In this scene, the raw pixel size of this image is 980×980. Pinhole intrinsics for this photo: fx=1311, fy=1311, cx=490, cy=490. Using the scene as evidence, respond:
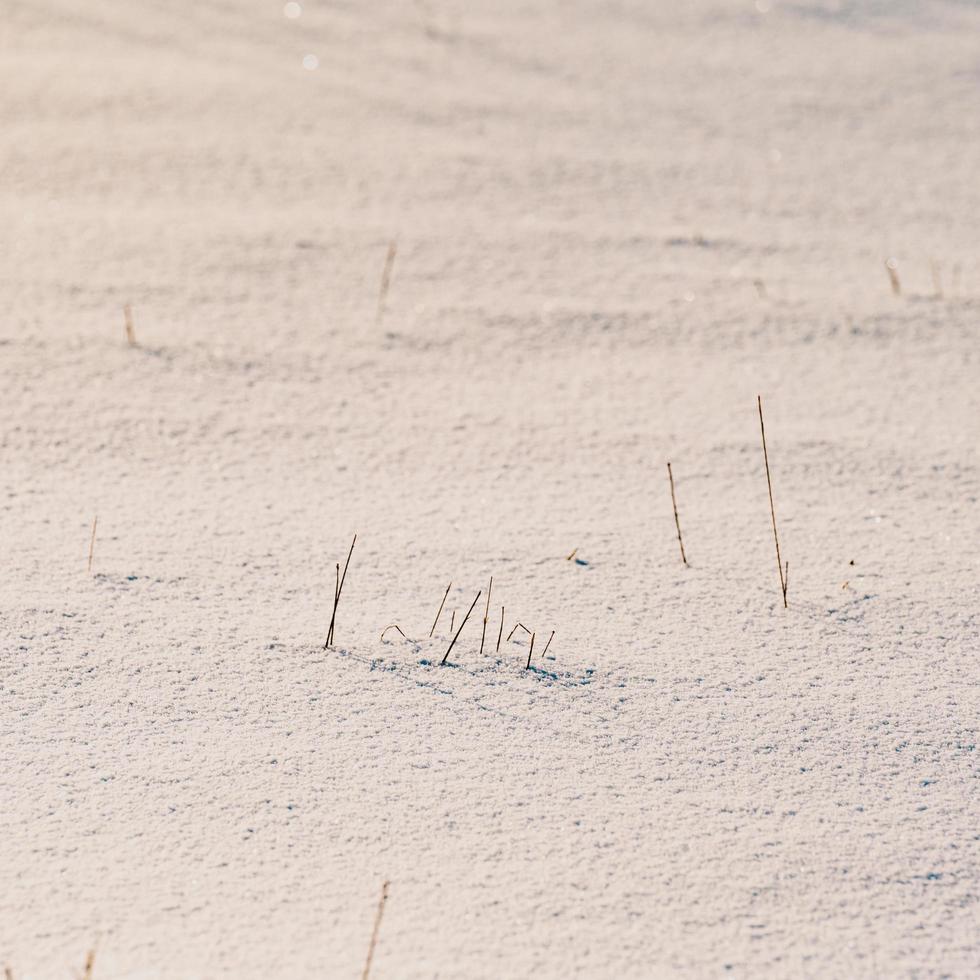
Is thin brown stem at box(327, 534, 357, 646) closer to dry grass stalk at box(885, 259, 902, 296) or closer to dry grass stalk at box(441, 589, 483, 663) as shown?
dry grass stalk at box(441, 589, 483, 663)

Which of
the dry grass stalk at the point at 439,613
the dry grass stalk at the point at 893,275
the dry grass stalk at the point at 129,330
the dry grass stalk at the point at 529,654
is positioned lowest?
the dry grass stalk at the point at 529,654

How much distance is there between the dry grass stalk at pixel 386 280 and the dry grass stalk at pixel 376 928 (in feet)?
3.61

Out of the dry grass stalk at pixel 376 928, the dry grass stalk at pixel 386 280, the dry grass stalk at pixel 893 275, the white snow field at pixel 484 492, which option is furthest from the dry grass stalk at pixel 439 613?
the dry grass stalk at pixel 893 275

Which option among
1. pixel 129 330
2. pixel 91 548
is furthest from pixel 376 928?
pixel 129 330

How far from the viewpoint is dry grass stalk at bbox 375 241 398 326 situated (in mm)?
2102

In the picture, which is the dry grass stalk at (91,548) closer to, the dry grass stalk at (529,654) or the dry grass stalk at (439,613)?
the dry grass stalk at (439,613)

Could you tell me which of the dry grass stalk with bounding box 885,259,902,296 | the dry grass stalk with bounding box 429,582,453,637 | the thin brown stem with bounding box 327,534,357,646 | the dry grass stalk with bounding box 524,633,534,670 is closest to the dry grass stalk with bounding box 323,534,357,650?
the thin brown stem with bounding box 327,534,357,646

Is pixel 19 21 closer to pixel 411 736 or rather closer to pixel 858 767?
pixel 411 736

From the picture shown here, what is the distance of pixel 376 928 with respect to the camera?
110cm

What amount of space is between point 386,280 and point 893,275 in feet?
2.82

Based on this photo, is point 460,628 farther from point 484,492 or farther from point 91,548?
point 91,548

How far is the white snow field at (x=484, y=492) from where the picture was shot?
120 centimetres

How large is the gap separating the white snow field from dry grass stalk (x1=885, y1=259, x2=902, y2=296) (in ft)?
0.04

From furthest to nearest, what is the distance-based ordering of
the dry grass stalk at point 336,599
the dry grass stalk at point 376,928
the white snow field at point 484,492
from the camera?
the dry grass stalk at point 336,599 → the white snow field at point 484,492 → the dry grass stalk at point 376,928
